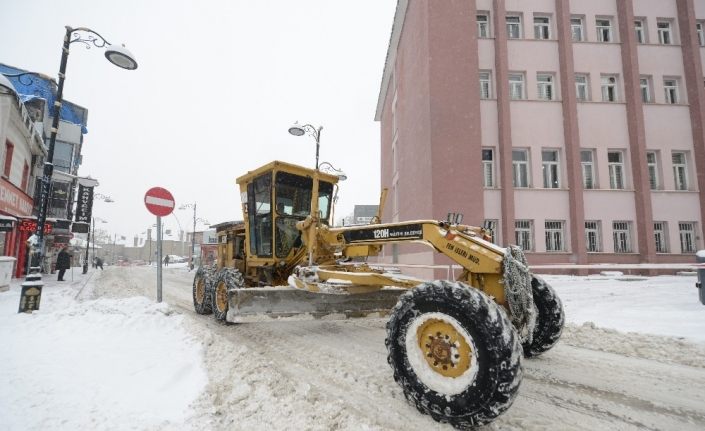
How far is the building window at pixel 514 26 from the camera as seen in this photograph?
53.7 ft

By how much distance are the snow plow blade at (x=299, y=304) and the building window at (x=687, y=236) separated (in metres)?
17.0

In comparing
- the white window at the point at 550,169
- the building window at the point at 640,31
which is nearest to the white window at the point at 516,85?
the white window at the point at 550,169

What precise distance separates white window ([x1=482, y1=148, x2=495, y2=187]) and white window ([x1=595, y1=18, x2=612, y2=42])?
8.04m

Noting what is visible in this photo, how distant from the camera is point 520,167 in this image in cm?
1544

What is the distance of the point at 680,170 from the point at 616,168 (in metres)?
3.10

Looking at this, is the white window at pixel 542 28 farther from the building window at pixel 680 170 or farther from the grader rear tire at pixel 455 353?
the grader rear tire at pixel 455 353

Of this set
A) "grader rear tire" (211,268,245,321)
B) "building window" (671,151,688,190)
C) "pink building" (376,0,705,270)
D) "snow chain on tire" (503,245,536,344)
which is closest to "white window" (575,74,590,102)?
"pink building" (376,0,705,270)

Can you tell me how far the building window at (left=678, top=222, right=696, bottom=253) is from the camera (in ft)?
50.1

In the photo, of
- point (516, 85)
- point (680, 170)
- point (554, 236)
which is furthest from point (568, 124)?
point (680, 170)

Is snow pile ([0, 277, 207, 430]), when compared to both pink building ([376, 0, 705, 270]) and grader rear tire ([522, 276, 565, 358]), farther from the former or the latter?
pink building ([376, 0, 705, 270])

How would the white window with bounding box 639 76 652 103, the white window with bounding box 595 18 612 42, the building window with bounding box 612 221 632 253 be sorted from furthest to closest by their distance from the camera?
the white window with bounding box 595 18 612 42
the white window with bounding box 639 76 652 103
the building window with bounding box 612 221 632 253

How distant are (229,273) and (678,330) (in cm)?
749

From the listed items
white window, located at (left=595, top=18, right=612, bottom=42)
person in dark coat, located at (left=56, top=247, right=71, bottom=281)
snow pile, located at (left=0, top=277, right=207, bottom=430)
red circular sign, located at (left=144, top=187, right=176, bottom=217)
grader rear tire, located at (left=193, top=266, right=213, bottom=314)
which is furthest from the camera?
person in dark coat, located at (left=56, top=247, right=71, bottom=281)

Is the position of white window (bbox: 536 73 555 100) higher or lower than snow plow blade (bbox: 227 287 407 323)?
higher
